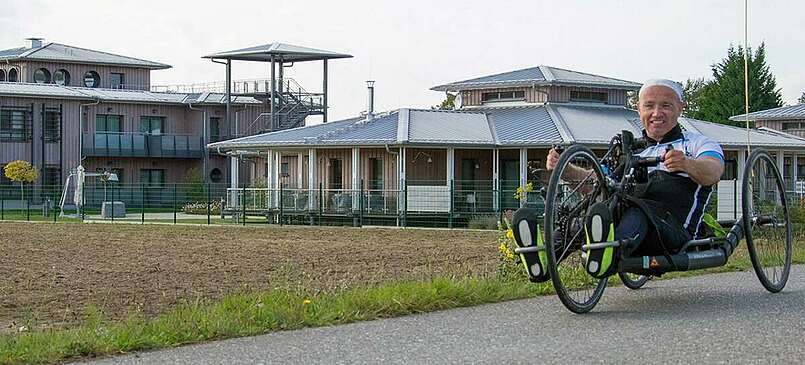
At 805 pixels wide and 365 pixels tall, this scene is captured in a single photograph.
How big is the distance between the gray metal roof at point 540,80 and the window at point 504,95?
0.47 m

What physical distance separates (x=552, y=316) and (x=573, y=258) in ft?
5.11

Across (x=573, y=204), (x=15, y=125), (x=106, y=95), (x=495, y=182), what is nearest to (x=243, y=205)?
(x=495, y=182)

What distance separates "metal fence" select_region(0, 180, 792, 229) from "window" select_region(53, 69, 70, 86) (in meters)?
19.3

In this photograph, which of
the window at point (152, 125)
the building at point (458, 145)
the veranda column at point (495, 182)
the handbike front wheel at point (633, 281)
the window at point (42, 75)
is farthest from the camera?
the window at point (42, 75)

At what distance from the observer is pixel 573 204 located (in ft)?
28.1

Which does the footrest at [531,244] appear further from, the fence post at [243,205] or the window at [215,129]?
the window at [215,129]

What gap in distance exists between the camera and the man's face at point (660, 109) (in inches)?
347

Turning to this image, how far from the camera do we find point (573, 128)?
41.5m

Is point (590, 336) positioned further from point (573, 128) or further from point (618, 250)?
point (573, 128)

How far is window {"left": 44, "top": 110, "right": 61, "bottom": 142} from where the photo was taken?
59.6 meters

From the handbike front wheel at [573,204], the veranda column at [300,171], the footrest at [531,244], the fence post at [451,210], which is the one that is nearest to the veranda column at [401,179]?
the fence post at [451,210]

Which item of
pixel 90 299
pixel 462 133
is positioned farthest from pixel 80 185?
pixel 90 299

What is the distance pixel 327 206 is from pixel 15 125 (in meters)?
25.6

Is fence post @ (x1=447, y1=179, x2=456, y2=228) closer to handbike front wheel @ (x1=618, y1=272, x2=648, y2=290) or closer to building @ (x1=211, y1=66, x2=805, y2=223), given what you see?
building @ (x1=211, y1=66, x2=805, y2=223)
